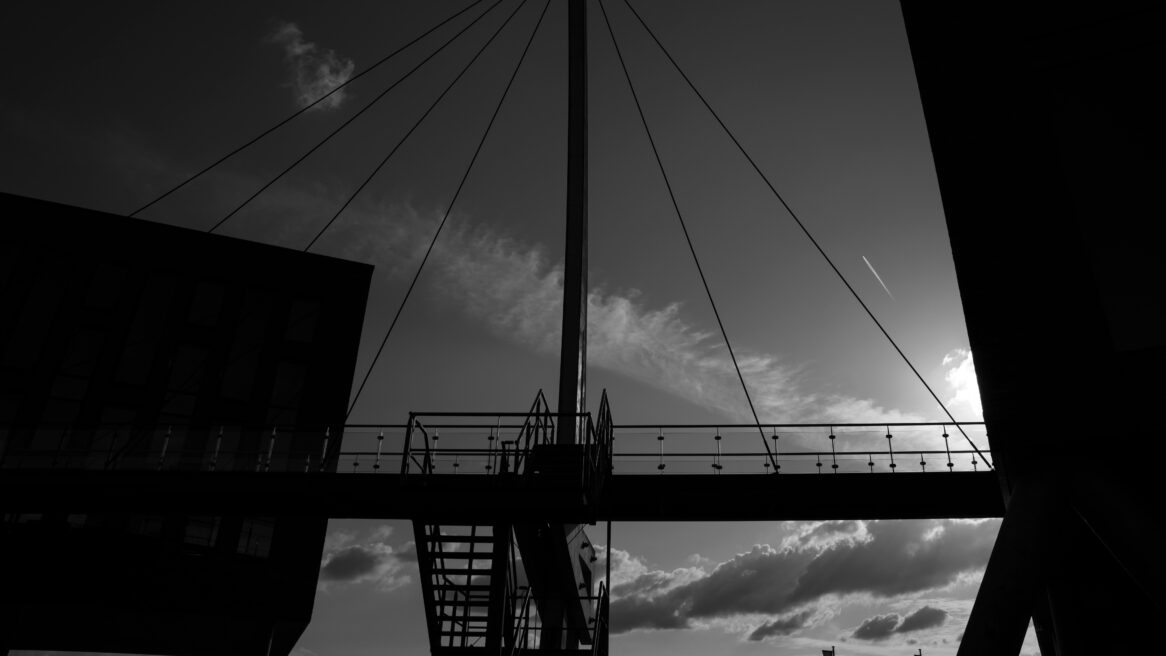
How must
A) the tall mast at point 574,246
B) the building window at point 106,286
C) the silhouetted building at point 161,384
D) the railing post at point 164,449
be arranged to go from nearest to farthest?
the railing post at point 164,449 < the tall mast at point 574,246 < the silhouetted building at point 161,384 < the building window at point 106,286

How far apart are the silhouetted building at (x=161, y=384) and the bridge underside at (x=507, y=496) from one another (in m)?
12.4

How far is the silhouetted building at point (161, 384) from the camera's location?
91.5 feet

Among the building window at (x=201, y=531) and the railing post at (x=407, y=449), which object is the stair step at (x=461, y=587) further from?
the building window at (x=201, y=531)

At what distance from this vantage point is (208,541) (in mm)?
29969

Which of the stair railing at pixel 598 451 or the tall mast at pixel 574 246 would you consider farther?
the tall mast at pixel 574 246

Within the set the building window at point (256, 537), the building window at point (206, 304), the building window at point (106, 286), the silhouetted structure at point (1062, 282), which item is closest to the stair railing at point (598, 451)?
the silhouetted structure at point (1062, 282)

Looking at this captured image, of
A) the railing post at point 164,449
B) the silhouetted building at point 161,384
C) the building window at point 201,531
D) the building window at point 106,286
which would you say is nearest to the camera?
the railing post at point 164,449

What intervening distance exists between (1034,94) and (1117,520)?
447 cm

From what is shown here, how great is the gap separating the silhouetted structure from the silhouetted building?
23.2 metres

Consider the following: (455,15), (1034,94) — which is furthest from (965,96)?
(455,15)

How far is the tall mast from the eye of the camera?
53.0ft

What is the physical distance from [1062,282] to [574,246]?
1072 centimetres

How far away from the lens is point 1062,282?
8.30 m

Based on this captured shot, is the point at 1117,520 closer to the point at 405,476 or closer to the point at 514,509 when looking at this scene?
the point at 514,509
